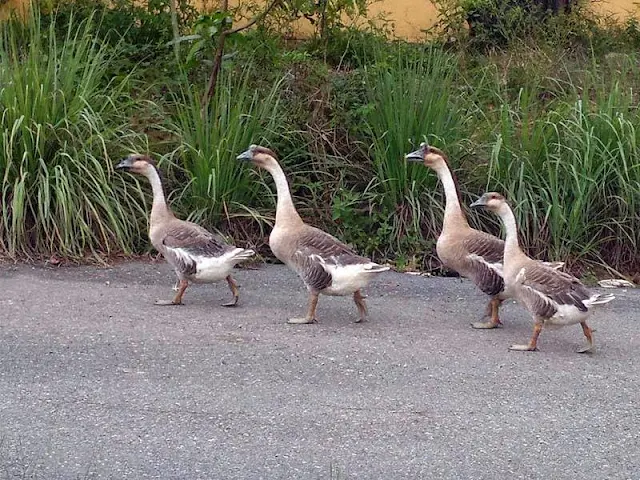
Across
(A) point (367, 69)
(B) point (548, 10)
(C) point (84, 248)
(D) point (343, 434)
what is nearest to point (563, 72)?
(B) point (548, 10)

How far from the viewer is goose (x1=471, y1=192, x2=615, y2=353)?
20.7ft

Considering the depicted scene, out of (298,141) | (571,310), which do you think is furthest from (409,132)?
(571,310)

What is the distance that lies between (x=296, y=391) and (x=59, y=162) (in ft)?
14.9

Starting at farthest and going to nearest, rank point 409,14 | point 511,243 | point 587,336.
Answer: point 409,14, point 511,243, point 587,336

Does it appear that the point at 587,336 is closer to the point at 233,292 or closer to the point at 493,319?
the point at 493,319

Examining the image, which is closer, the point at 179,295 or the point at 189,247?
the point at 189,247

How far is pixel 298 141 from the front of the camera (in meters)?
10.4

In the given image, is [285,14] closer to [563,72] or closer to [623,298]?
[563,72]

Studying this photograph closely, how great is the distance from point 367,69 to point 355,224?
2066 mm

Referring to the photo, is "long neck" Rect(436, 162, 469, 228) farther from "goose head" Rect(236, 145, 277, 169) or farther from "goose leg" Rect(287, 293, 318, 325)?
"goose head" Rect(236, 145, 277, 169)

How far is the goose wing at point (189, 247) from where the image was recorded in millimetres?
7262

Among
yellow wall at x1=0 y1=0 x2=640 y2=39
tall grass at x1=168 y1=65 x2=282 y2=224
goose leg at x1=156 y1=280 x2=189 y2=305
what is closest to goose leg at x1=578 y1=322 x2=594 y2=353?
goose leg at x1=156 y1=280 x2=189 y2=305

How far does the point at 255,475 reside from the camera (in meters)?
4.39

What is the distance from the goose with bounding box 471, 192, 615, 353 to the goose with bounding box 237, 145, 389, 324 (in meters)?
0.90
